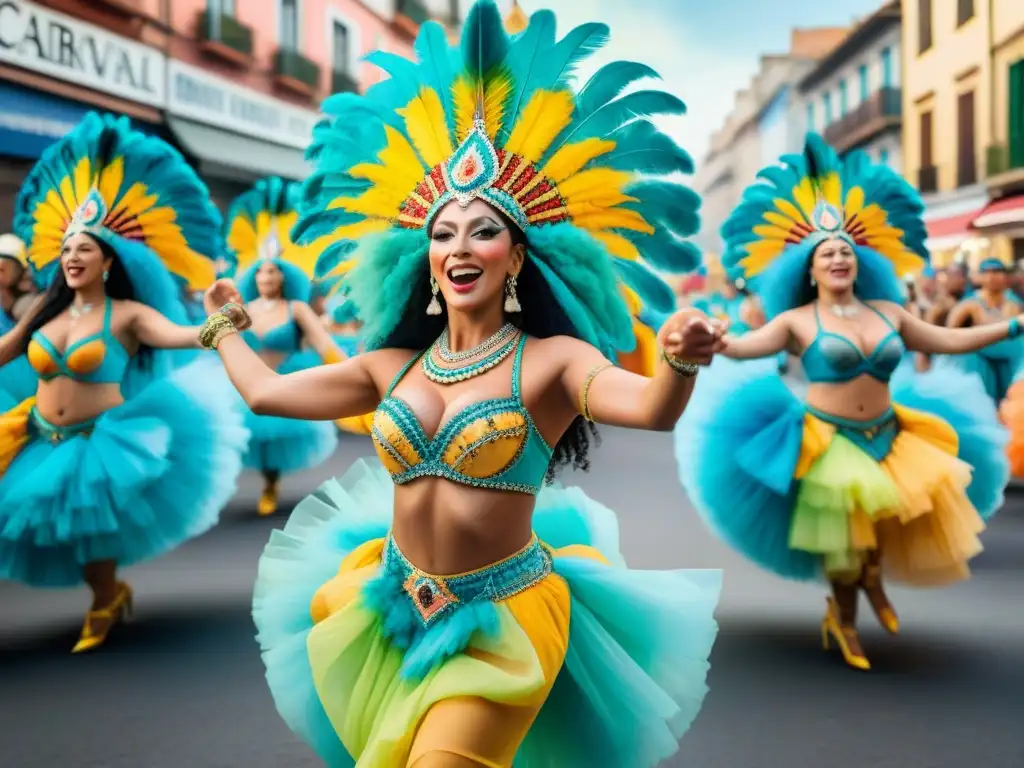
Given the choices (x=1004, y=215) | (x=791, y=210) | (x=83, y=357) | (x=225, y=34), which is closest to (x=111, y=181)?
(x=83, y=357)

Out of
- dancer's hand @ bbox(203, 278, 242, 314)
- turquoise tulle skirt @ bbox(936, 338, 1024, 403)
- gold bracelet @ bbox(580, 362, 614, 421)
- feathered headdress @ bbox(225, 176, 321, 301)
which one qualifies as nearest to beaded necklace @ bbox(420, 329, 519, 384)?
gold bracelet @ bbox(580, 362, 614, 421)

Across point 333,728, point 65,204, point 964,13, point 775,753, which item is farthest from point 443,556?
point 964,13

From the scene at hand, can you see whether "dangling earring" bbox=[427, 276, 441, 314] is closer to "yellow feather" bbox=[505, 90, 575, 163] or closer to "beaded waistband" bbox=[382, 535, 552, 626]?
"yellow feather" bbox=[505, 90, 575, 163]

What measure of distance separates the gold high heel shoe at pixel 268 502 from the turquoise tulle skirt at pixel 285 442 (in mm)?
149

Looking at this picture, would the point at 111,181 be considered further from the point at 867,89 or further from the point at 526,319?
the point at 867,89

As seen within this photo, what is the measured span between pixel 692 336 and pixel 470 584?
92cm

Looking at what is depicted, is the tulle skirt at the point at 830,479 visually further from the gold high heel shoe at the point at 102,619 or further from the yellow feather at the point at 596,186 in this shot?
the gold high heel shoe at the point at 102,619

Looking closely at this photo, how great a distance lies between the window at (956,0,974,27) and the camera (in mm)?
25266

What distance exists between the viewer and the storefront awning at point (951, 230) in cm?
2516

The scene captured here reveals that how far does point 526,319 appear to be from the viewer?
3072 mm

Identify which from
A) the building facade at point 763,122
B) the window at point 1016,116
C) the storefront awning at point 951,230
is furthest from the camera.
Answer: the building facade at point 763,122

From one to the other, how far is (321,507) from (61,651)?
8.50 feet

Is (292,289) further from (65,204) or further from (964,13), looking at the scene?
(964,13)

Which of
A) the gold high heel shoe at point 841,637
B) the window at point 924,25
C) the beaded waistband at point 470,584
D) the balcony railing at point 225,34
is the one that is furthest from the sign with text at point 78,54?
the window at point 924,25
